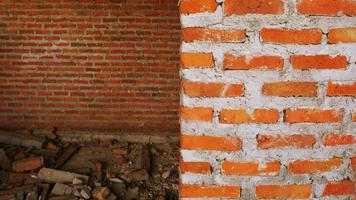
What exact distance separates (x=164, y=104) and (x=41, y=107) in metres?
1.67

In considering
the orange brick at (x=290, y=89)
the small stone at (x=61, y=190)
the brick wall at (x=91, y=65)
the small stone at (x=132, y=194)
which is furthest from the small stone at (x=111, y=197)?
the orange brick at (x=290, y=89)

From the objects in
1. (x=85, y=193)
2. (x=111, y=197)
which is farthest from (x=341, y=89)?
(x=85, y=193)

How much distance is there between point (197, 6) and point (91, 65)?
4.01 metres

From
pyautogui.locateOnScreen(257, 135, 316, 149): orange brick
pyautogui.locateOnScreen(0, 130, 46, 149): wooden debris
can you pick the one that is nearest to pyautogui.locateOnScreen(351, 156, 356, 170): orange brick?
pyautogui.locateOnScreen(257, 135, 316, 149): orange brick

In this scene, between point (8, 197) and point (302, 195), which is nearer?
point (302, 195)

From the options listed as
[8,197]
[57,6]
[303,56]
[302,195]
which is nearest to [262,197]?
[302,195]

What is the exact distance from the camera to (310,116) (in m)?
1.58

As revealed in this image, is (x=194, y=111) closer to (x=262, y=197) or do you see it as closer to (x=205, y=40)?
(x=205, y=40)

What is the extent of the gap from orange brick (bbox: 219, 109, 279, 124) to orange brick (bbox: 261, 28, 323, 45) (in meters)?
0.27

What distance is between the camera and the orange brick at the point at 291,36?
59.4 inches

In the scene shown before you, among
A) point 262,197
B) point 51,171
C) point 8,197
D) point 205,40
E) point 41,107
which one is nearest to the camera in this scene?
point 205,40

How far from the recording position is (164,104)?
5.48 metres

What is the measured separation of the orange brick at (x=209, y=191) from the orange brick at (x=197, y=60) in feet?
1.64

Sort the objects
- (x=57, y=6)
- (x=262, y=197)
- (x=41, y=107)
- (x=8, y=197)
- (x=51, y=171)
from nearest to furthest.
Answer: (x=262, y=197), (x=8, y=197), (x=51, y=171), (x=57, y=6), (x=41, y=107)
